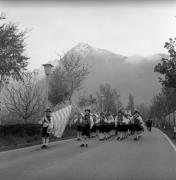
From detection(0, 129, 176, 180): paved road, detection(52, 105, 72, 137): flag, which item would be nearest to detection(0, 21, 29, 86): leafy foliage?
detection(52, 105, 72, 137): flag

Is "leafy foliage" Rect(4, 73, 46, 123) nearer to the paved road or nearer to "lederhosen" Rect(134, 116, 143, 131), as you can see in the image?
"lederhosen" Rect(134, 116, 143, 131)

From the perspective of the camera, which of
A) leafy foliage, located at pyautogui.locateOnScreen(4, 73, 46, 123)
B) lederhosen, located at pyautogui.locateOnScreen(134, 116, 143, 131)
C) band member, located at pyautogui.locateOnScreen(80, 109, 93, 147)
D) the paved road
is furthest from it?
leafy foliage, located at pyautogui.locateOnScreen(4, 73, 46, 123)

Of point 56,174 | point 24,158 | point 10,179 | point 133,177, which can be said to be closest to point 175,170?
point 133,177

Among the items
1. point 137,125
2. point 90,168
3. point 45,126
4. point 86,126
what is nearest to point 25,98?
point 137,125

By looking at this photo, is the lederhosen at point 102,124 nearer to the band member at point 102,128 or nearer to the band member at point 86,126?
the band member at point 102,128

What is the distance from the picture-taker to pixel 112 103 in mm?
75812

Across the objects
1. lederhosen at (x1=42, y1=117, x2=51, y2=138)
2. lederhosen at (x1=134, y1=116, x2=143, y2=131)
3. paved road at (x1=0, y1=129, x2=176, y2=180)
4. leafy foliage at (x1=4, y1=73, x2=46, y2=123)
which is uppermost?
leafy foliage at (x1=4, y1=73, x2=46, y2=123)

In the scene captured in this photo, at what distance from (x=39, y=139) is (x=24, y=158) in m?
11.1

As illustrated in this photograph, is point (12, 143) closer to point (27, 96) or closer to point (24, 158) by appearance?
point (24, 158)

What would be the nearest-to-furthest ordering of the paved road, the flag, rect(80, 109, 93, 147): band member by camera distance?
the paved road < rect(80, 109, 93, 147): band member < the flag

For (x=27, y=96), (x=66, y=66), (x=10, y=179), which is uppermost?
(x=66, y=66)

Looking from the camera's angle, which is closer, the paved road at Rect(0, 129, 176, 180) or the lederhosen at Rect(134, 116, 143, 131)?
the paved road at Rect(0, 129, 176, 180)

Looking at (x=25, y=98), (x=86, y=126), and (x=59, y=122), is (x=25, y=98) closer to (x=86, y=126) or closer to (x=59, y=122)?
(x=59, y=122)

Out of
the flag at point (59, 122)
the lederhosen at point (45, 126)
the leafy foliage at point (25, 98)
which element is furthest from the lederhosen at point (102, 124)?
the leafy foliage at point (25, 98)
